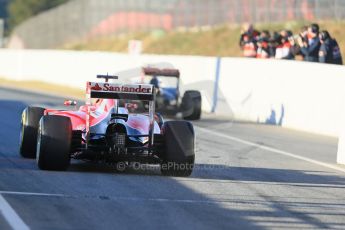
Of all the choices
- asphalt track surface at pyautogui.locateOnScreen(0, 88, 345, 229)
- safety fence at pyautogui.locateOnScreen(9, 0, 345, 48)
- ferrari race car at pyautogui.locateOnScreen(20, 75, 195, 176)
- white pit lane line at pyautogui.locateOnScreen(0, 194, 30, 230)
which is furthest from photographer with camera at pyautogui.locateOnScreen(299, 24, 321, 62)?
white pit lane line at pyautogui.locateOnScreen(0, 194, 30, 230)

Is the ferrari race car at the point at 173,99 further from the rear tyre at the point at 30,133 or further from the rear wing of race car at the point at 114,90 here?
the rear wing of race car at the point at 114,90

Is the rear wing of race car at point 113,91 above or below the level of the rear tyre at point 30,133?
above

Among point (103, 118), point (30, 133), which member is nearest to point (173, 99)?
point (30, 133)

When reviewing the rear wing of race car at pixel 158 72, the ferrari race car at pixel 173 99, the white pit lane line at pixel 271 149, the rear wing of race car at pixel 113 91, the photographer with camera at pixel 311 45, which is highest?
the photographer with camera at pixel 311 45

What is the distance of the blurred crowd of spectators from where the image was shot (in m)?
25.3

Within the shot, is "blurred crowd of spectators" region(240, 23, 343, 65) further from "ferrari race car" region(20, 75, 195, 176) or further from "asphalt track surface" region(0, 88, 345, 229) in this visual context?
"ferrari race car" region(20, 75, 195, 176)

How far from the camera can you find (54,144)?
1238 centimetres

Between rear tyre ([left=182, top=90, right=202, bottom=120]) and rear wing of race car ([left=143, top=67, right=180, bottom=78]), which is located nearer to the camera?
rear wing of race car ([left=143, top=67, right=180, bottom=78])

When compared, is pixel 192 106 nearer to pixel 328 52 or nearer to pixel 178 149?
pixel 328 52

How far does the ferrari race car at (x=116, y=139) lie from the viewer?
1249cm

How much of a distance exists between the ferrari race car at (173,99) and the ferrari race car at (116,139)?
35.4 ft
